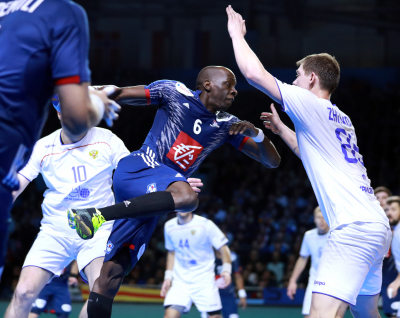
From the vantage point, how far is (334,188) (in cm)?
364

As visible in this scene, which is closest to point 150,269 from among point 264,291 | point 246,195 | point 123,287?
point 123,287

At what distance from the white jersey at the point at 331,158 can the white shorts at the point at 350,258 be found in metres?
0.10

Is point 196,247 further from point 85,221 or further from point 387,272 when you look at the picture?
point 85,221

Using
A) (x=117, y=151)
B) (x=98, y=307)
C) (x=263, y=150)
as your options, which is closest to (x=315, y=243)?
(x=263, y=150)

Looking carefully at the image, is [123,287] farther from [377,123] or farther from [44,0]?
[44,0]

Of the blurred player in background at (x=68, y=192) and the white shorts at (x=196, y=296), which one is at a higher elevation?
the blurred player in background at (x=68, y=192)

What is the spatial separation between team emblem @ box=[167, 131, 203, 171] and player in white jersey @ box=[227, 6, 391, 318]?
1.03 m

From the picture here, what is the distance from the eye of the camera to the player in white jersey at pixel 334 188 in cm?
341

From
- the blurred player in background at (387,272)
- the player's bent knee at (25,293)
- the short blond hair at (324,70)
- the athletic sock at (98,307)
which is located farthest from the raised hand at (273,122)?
the blurred player in background at (387,272)

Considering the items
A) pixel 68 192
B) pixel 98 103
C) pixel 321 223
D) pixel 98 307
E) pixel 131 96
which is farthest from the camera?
pixel 321 223

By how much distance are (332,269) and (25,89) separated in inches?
90.8

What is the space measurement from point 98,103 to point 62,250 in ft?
9.55

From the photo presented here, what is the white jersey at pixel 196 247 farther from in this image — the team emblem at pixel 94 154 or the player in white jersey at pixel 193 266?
the team emblem at pixel 94 154

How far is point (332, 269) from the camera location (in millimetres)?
3426
